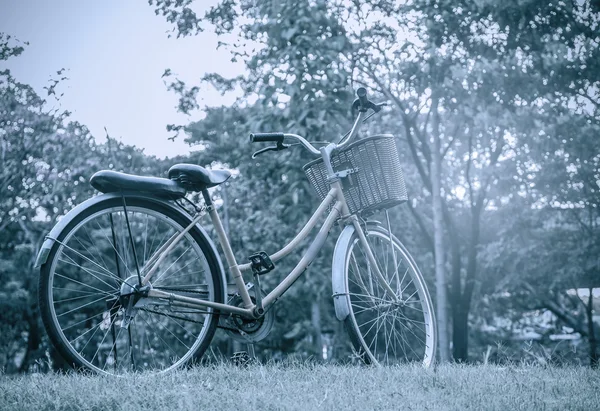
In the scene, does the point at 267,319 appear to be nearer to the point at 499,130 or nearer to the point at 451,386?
the point at 451,386

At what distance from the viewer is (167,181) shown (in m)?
3.25

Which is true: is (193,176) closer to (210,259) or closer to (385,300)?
(210,259)

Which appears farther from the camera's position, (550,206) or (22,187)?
(550,206)

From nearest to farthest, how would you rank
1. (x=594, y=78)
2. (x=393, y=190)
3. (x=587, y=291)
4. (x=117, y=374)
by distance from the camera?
(x=117, y=374) → (x=393, y=190) → (x=594, y=78) → (x=587, y=291)

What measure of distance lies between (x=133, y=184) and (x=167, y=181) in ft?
0.67

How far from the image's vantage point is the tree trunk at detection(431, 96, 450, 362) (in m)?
11.5

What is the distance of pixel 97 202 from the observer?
301 cm

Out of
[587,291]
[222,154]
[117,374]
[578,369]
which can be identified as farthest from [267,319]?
[587,291]

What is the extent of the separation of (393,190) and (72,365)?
1991 mm

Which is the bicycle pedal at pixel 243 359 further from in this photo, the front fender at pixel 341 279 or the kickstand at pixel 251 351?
the front fender at pixel 341 279

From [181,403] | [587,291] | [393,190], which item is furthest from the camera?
[587,291]

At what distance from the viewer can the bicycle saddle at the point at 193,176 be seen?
3260 millimetres

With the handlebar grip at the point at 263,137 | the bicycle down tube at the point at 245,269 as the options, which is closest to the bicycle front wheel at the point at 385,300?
the bicycle down tube at the point at 245,269

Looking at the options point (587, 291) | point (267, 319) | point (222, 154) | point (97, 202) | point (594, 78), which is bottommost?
point (587, 291)
